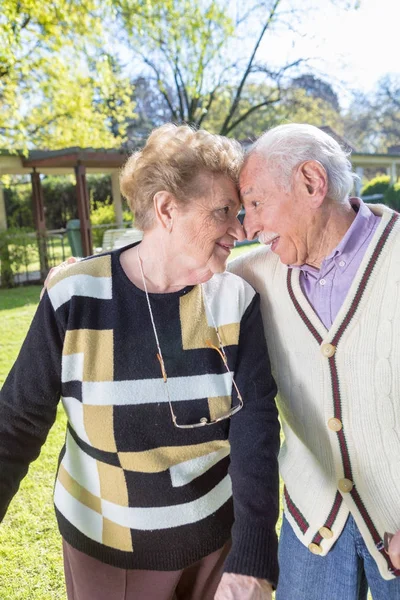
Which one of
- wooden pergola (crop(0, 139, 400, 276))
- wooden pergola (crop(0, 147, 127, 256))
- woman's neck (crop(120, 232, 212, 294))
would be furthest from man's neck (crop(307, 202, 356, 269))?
wooden pergola (crop(0, 147, 127, 256))

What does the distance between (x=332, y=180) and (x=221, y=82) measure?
959 inches

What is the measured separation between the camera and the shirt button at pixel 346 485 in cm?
193

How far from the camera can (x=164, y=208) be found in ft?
6.04

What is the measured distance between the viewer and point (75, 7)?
1101cm

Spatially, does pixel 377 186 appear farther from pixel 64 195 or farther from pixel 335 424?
pixel 335 424

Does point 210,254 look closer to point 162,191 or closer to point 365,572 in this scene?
point 162,191

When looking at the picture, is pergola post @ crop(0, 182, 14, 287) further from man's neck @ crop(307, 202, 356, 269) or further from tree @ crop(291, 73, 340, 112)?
tree @ crop(291, 73, 340, 112)

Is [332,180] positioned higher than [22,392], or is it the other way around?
[332,180]

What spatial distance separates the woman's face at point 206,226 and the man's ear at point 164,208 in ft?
0.06

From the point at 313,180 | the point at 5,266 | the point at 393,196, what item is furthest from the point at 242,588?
the point at 393,196

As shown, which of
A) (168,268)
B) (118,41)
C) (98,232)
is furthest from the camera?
(118,41)

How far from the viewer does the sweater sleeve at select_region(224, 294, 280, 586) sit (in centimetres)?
161

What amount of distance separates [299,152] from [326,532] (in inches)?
52.5

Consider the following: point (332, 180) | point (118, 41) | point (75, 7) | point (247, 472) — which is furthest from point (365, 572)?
point (118, 41)
